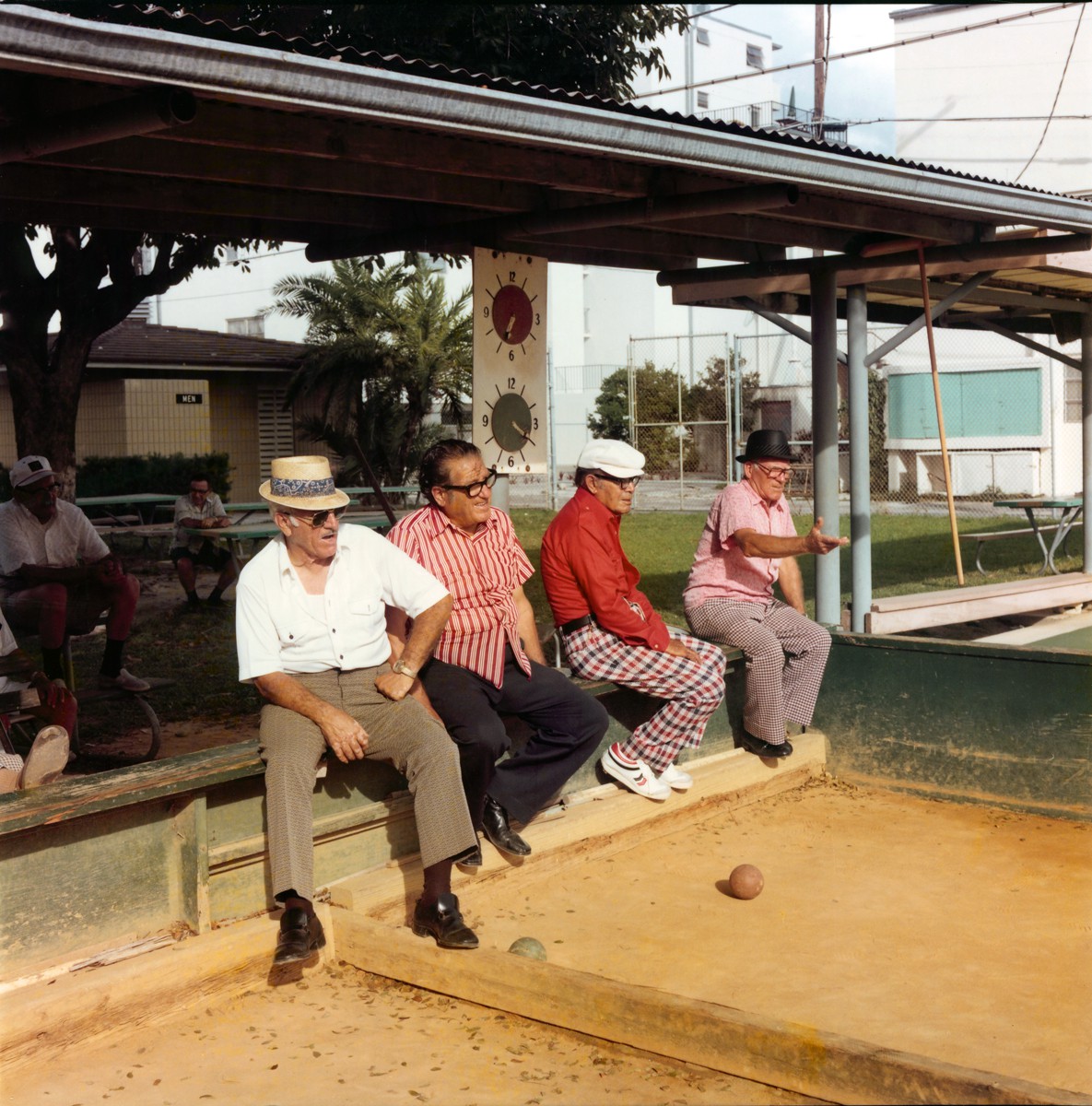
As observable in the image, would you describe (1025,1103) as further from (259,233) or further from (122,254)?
(122,254)

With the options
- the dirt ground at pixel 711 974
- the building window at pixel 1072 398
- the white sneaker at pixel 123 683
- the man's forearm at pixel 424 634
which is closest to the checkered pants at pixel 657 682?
the dirt ground at pixel 711 974

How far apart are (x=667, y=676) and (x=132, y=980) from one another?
283cm

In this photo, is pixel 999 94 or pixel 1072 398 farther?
pixel 999 94

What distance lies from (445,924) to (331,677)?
3.17ft

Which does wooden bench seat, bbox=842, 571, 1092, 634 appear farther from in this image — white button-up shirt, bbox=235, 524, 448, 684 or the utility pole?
the utility pole

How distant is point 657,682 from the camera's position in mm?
6227

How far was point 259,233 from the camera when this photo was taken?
684 cm

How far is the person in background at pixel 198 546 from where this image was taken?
13031mm

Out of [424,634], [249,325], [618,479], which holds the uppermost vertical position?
[249,325]

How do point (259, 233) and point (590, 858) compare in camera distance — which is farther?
point (259, 233)

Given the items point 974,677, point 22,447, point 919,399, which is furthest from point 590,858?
point 919,399

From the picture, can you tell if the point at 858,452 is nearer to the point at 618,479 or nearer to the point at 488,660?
the point at 618,479

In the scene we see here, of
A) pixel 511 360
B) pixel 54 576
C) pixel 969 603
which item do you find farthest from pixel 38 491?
pixel 969 603

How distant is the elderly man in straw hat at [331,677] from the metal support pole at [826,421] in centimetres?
359
